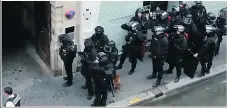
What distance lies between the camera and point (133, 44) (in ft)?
44.8

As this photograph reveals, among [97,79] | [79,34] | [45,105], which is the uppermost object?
[79,34]

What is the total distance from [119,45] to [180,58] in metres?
2.05

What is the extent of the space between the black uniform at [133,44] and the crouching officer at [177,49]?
0.77m

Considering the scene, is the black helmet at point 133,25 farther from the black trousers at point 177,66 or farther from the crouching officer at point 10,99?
the crouching officer at point 10,99

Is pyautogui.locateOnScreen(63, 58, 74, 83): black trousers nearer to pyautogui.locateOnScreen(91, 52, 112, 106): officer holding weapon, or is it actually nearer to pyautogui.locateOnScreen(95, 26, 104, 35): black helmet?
pyautogui.locateOnScreen(95, 26, 104, 35): black helmet

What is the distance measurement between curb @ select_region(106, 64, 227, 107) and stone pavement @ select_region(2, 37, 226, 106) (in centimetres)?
18

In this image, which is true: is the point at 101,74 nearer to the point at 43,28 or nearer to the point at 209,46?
the point at 43,28

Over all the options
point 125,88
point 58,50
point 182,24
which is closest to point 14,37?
point 58,50

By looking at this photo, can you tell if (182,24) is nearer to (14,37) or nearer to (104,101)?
(104,101)

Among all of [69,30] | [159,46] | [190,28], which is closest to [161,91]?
[159,46]

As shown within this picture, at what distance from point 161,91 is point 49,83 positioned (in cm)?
290

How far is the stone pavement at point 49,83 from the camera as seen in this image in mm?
13377

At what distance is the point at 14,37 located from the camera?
15758 mm

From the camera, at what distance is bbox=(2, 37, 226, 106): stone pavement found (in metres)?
13.4
